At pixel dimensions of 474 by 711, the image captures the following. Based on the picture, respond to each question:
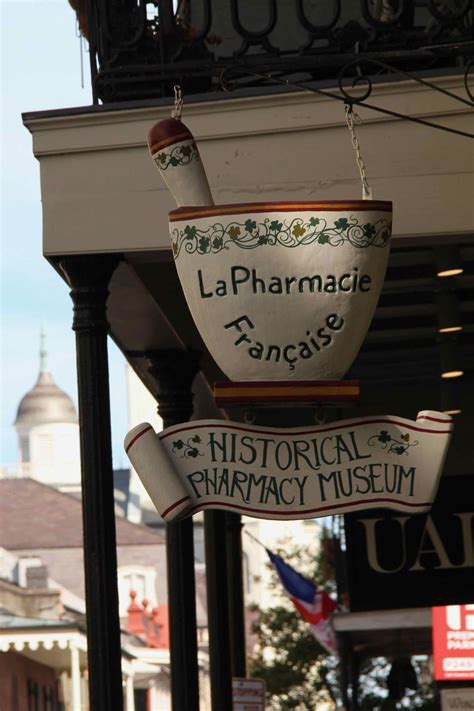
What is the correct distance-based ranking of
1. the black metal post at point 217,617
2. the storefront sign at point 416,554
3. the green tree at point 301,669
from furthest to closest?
1. the green tree at point 301,669
2. the black metal post at point 217,617
3. the storefront sign at point 416,554

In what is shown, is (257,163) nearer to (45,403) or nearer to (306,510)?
(306,510)

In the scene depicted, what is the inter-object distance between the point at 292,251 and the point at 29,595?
129ft

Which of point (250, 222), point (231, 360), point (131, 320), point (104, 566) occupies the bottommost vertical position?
point (104, 566)

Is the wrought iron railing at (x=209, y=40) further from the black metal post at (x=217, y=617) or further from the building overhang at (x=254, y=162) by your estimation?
the black metal post at (x=217, y=617)

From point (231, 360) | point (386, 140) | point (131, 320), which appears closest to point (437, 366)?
point (131, 320)

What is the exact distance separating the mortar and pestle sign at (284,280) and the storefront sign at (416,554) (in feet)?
13.4

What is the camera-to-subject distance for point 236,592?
14469mm

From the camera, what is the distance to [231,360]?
6055 millimetres

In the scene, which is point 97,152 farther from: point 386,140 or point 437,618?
point 437,618

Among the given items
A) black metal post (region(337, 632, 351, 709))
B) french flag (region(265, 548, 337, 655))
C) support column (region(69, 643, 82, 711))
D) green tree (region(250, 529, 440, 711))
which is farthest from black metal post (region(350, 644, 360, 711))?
green tree (region(250, 529, 440, 711))

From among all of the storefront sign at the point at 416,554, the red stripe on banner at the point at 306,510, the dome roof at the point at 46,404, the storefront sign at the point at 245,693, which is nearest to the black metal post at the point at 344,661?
the storefront sign at the point at 245,693

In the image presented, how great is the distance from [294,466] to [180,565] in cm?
462

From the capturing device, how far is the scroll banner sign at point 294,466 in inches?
232

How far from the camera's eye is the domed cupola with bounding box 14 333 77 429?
181750 mm
